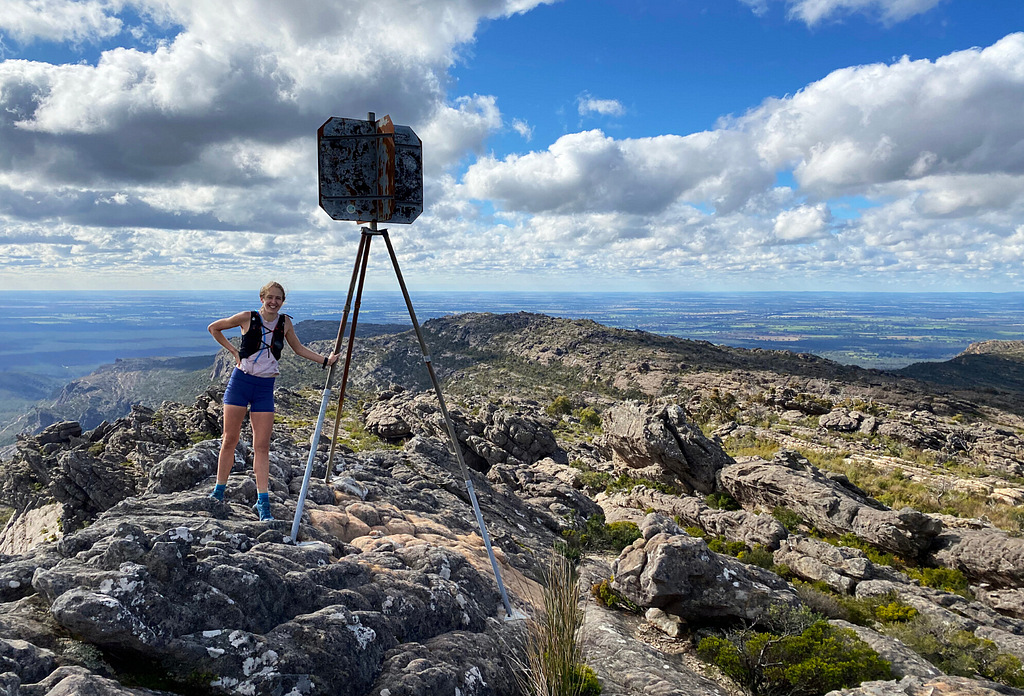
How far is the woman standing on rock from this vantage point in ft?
19.9

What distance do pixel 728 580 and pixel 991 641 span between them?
16.6 ft

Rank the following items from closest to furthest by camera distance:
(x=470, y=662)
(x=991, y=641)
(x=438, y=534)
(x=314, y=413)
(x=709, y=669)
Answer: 1. (x=470, y=662)
2. (x=709, y=669)
3. (x=438, y=534)
4. (x=991, y=641)
5. (x=314, y=413)

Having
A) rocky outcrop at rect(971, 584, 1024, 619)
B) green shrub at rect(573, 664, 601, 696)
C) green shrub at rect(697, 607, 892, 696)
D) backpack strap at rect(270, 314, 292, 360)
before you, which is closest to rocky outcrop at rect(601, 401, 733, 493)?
rocky outcrop at rect(971, 584, 1024, 619)

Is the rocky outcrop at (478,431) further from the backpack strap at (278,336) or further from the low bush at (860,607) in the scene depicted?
the backpack strap at (278,336)

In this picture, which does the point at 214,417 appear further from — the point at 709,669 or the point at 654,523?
the point at 709,669

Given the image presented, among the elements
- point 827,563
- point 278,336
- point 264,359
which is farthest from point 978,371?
point 264,359

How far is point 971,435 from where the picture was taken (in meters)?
35.1

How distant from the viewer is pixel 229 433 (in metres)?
6.23

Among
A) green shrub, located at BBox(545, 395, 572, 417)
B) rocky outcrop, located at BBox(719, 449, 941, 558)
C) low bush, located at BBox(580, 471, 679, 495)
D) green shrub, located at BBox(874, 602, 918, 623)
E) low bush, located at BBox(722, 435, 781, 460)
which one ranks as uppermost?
green shrub, located at BBox(874, 602, 918, 623)

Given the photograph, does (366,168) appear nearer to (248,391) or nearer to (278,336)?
(278,336)

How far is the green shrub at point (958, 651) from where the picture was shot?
25.9ft

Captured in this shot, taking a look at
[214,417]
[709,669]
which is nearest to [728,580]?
[709,669]

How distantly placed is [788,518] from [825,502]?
4.42 ft

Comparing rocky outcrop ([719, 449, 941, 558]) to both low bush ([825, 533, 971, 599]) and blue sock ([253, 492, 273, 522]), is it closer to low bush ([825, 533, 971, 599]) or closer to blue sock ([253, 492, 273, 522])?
low bush ([825, 533, 971, 599])
